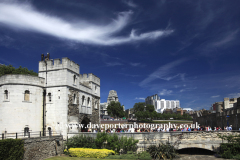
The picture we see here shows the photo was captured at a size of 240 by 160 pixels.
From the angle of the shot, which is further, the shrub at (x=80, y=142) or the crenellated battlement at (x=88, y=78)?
the crenellated battlement at (x=88, y=78)

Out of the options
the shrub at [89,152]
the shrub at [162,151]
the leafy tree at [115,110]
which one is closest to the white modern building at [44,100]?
the shrub at [89,152]

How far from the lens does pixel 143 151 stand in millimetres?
26906

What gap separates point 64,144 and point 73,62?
1219 cm

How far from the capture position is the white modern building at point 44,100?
26453 mm

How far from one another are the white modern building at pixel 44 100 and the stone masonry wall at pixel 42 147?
6.07 ft

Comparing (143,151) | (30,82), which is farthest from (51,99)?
(143,151)

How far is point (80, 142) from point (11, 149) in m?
9.51

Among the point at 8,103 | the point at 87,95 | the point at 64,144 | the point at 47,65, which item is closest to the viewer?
the point at 8,103

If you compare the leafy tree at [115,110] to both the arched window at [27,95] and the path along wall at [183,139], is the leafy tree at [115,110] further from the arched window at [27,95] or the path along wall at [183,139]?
the arched window at [27,95]

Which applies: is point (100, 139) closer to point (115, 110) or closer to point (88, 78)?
point (88, 78)

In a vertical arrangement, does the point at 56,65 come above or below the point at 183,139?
above

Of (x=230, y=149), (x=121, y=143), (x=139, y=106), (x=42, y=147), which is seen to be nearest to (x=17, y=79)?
(x=42, y=147)

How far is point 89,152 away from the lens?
26000 millimetres

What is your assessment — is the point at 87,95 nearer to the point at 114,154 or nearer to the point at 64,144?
the point at 64,144
